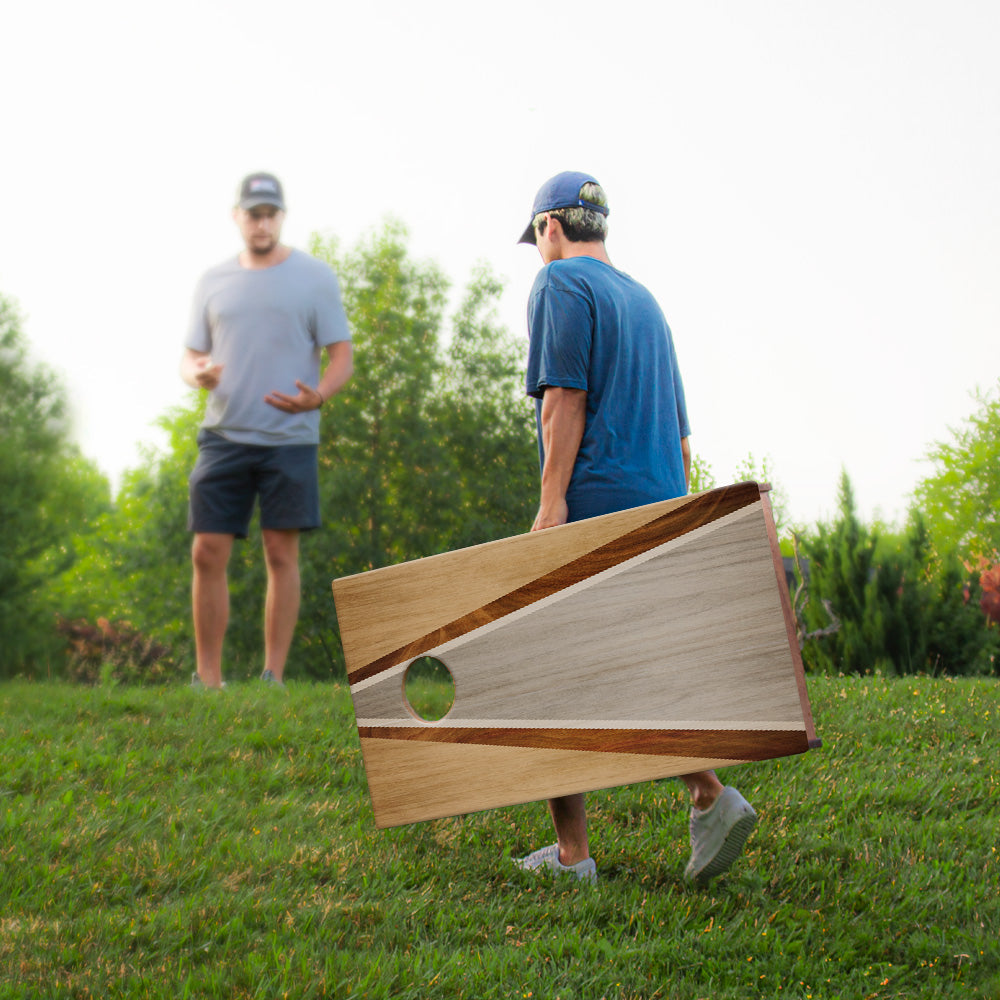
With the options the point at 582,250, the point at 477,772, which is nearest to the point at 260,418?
the point at 582,250

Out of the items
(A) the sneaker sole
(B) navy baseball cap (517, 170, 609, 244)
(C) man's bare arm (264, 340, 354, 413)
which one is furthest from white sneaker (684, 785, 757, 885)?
(C) man's bare arm (264, 340, 354, 413)

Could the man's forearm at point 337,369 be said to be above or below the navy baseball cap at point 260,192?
below

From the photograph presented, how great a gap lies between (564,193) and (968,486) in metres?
33.8

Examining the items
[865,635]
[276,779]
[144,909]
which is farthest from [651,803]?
[865,635]

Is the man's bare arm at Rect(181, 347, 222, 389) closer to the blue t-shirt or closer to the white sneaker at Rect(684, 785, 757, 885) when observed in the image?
the blue t-shirt

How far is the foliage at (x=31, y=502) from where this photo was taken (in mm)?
14281

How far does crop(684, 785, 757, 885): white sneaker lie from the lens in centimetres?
281

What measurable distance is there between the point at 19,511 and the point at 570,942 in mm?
14185

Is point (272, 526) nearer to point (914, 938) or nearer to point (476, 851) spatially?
point (476, 851)

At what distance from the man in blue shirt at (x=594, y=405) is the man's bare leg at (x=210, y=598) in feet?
9.55

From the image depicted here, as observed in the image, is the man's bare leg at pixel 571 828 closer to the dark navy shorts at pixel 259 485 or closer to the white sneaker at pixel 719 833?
the white sneaker at pixel 719 833

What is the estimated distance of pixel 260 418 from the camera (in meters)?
5.26

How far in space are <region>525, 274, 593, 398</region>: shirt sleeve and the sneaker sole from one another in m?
1.41

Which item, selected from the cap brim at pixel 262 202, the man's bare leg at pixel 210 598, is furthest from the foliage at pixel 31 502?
the cap brim at pixel 262 202
